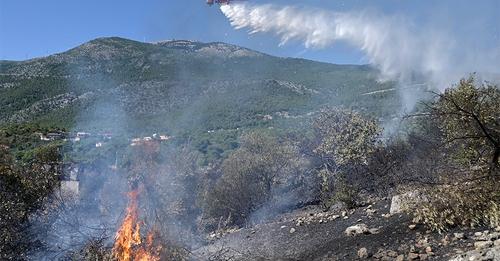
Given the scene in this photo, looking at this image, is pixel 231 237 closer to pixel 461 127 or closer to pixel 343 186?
pixel 343 186

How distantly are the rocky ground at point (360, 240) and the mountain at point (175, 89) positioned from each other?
47.1 meters

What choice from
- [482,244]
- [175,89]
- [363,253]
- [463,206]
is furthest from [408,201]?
[175,89]

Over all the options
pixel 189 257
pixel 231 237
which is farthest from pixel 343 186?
pixel 189 257

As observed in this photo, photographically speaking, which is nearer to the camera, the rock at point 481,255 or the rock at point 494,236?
the rock at point 481,255

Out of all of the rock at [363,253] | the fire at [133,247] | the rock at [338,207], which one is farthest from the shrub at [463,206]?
the rock at [338,207]

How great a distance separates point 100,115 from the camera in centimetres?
7569

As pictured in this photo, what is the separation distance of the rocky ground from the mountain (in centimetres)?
4708

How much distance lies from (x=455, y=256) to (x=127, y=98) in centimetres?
7667

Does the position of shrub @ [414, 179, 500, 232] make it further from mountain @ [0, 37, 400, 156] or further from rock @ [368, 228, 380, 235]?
mountain @ [0, 37, 400, 156]

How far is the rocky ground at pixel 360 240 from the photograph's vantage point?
902 cm

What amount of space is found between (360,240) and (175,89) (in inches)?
3121

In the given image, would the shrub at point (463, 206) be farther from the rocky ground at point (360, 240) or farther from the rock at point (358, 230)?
the rock at point (358, 230)

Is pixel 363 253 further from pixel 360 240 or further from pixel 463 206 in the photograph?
pixel 463 206

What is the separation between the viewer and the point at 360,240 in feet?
38.2
